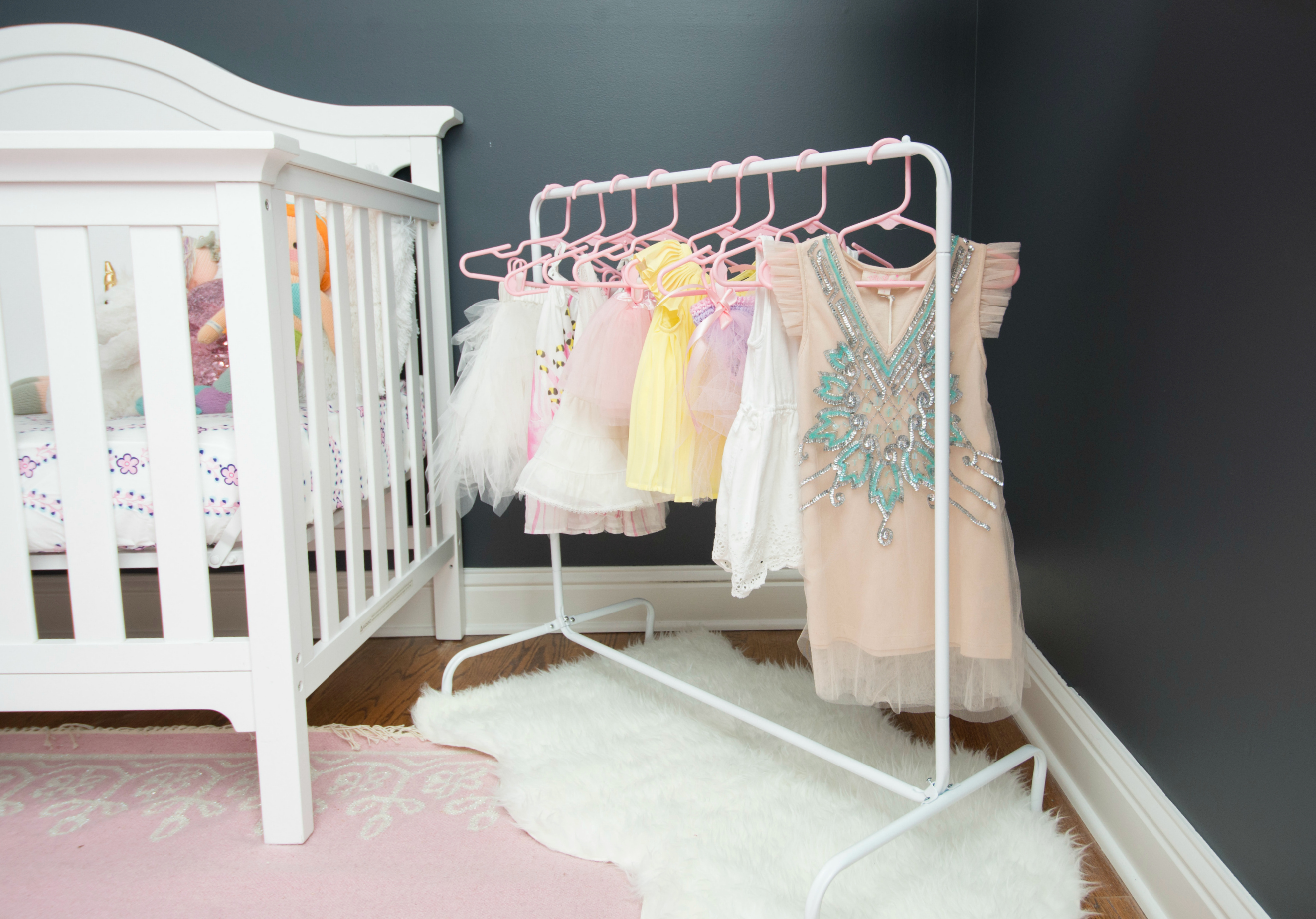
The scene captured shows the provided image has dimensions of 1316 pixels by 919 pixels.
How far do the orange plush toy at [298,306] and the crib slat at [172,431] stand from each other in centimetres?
42

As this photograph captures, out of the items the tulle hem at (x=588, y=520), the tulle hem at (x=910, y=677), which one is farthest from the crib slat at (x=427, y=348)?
the tulle hem at (x=910, y=677)

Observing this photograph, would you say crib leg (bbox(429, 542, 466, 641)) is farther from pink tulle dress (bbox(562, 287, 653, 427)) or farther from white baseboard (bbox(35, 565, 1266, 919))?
pink tulle dress (bbox(562, 287, 653, 427))

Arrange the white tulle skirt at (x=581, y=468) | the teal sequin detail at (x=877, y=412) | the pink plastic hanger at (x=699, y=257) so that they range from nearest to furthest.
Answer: the teal sequin detail at (x=877, y=412)
the pink plastic hanger at (x=699, y=257)
the white tulle skirt at (x=581, y=468)

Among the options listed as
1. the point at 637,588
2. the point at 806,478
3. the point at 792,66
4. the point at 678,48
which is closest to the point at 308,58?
the point at 678,48

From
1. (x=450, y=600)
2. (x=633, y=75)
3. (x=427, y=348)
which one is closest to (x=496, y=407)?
(x=427, y=348)

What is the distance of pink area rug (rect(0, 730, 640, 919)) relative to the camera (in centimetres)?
115

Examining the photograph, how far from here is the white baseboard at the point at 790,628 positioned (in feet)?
3.49

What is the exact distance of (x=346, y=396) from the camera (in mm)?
1436

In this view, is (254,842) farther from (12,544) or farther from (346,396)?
(346,396)

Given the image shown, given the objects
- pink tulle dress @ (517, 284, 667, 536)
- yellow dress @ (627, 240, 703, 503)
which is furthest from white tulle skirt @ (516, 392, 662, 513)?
yellow dress @ (627, 240, 703, 503)

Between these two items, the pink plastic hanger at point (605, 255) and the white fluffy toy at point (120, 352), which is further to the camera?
the white fluffy toy at point (120, 352)

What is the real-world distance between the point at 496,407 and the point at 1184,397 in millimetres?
1097

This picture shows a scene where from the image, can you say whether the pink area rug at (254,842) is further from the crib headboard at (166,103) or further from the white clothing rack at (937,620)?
the crib headboard at (166,103)

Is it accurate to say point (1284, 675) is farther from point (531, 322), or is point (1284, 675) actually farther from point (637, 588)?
point (637, 588)
